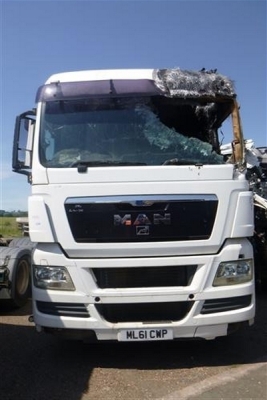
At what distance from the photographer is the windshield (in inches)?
192

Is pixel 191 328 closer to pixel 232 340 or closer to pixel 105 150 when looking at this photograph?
pixel 232 340

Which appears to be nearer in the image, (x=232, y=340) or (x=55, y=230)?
(x=55, y=230)

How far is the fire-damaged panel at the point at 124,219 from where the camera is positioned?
4609 millimetres

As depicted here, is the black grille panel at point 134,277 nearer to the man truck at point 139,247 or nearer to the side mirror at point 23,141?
the man truck at point 139,247

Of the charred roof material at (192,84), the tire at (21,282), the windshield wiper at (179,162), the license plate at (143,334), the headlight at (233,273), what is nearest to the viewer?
the license plate at (143,334)

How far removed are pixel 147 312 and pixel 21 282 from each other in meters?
3.58

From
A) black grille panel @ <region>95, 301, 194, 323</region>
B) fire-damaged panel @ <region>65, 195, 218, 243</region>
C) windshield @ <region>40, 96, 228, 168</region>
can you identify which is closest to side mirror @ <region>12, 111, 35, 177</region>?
windshield @ <region>40, 96, 228, 168</region>

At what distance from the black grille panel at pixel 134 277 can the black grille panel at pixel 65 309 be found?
29 centimetres

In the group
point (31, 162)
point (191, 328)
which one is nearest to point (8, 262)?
point (31, 162)

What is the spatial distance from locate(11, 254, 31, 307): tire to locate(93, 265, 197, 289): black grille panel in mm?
3022

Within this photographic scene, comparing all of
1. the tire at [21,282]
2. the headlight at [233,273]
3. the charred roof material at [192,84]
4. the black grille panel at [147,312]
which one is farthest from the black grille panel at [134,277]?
the tire at [21,282]

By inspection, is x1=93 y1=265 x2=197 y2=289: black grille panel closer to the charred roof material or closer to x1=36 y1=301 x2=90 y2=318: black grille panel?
x1=36 y1=301 x2=90 y2=318: black grille panel

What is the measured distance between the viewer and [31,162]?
5023 millimetres

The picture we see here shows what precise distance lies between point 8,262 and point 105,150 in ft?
10.6
